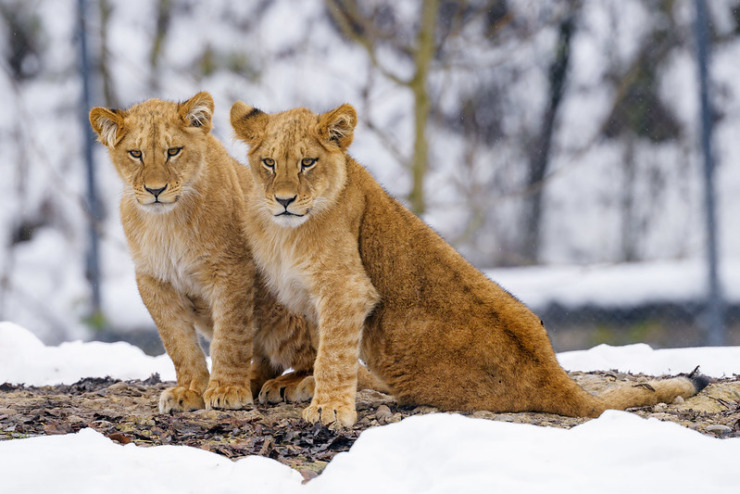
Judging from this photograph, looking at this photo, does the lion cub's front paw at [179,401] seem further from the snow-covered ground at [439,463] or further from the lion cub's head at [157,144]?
the snow-covered ground at [439,463]

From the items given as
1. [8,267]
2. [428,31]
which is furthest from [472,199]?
[8,267]

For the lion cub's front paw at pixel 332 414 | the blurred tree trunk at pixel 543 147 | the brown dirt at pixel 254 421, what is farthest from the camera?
the blurred tree trunk at pixel 543 147

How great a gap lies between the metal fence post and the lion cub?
3340mm

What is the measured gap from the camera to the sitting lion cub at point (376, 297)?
3.72m

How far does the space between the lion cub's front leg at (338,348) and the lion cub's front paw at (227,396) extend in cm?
51

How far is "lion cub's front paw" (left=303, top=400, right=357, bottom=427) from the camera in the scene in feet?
11.9

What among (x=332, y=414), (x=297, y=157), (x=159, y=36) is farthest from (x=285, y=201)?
(x=159, y=36)

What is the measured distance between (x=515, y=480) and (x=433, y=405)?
5.31 feet

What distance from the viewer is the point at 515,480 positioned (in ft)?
7.49

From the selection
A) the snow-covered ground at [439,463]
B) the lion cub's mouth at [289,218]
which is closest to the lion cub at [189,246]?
the lion cub's mouth at [289,218]

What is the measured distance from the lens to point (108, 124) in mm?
4102

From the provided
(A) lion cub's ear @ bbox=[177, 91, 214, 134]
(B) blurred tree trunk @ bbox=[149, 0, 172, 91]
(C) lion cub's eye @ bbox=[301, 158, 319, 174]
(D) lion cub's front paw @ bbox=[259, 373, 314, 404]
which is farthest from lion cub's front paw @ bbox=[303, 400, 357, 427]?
(B) blurred tree trunk @ bbox=[149, 0, 172, 91]

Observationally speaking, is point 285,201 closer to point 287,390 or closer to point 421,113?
point 287,390

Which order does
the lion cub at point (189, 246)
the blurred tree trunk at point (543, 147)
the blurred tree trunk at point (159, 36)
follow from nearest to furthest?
the lion cub at point (189, 246), the blurred tree trunk at point (543, 147), the blurred tree trunk at point (159, 36)
